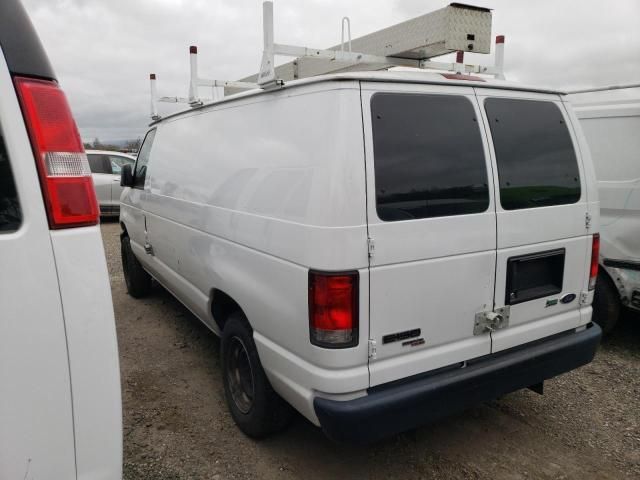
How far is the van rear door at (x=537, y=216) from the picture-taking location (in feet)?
8.47

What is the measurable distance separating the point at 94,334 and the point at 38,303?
0.18 meters

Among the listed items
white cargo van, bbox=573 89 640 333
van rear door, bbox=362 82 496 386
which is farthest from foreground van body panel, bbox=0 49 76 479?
white cargo van, bbox=573 89 640 333

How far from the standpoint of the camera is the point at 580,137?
9.76 ft

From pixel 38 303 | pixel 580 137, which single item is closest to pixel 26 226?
pixel 38 303

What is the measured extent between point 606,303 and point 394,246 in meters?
2.99

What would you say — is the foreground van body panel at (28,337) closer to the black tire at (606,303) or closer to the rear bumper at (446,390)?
the rear bumper at (446,390)

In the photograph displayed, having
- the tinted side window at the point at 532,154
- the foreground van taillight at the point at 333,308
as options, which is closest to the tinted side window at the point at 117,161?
the tinted side window at the point at 532,154

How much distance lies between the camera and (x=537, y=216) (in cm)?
268

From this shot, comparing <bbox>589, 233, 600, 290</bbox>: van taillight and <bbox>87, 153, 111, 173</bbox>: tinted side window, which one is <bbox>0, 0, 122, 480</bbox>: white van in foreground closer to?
<bbox>589, 233, 600, 290</bbox>: van taillight

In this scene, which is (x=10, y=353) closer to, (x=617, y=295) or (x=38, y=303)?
(x=38, y=303)

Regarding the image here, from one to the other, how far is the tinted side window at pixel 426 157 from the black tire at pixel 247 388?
1.18 meters

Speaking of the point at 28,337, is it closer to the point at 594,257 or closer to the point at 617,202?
the point at 594,257

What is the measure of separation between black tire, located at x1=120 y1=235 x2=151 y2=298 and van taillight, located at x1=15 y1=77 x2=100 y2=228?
4.35 m

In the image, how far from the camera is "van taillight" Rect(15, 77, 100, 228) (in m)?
1.35
